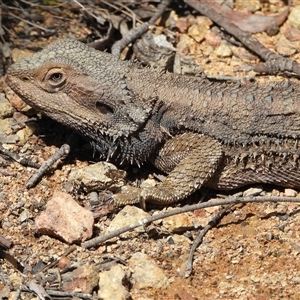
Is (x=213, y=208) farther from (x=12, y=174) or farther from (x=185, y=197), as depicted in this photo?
(x=12, y=174)

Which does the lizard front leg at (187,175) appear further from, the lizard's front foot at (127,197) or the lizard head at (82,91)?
the lizard head at (82,91)

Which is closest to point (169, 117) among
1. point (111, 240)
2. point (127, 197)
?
point (127, 197)

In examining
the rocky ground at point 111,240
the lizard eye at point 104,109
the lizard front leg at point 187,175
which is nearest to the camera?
Result: the rocky ground at point 111,240

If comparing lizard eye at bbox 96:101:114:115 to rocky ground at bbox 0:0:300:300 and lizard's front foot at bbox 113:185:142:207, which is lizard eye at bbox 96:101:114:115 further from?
lizard's front foot at bbox 113:185:142:207

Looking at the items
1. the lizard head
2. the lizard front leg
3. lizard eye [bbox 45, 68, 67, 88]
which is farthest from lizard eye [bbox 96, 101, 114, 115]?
the lizard front leg

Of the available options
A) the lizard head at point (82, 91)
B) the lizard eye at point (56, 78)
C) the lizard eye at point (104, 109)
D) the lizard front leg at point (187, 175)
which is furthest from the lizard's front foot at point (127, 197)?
the lizard eye at point (56, 78)

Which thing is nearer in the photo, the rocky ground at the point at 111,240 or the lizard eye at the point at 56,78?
the rocky ground at the point at 111,240

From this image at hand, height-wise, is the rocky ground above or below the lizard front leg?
below

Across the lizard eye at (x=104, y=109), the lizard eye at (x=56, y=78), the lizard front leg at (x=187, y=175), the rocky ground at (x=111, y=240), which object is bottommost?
the rocky ground at (x=111, y=240)
